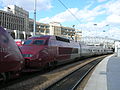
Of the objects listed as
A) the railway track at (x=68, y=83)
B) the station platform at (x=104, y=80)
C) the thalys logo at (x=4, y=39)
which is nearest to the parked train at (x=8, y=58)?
the thalys logo at (x=4, y=39)

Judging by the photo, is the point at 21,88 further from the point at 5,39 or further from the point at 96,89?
the point at 96,89

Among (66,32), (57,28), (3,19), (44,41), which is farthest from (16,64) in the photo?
(66,32)

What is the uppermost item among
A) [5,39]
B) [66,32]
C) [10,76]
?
[66,32]

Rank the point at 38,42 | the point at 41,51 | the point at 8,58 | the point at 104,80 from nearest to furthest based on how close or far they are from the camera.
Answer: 1. the point at 8,58
2. the point at 104,80
3. the point at 41,51
4. the point at 38,42

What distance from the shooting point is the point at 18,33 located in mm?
79250

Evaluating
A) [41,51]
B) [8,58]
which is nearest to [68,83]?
[41,51]

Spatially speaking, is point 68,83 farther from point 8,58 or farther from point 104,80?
point 8,58

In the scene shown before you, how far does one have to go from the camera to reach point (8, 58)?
914 centimetres

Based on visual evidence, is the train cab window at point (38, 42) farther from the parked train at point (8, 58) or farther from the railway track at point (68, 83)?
the parked train at point (8, 58)

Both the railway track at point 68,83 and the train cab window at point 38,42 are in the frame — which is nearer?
the railway track at point 68,83

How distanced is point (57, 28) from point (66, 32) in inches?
404

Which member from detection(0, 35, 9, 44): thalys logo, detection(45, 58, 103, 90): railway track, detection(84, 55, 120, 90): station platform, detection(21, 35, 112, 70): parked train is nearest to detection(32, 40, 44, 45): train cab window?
detection(21, 35, 112, 70): parked train

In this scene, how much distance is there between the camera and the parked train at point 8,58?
875 cm

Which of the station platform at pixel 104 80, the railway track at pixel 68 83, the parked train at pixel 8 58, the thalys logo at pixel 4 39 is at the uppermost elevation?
the thalys logo at pixel 4 39
